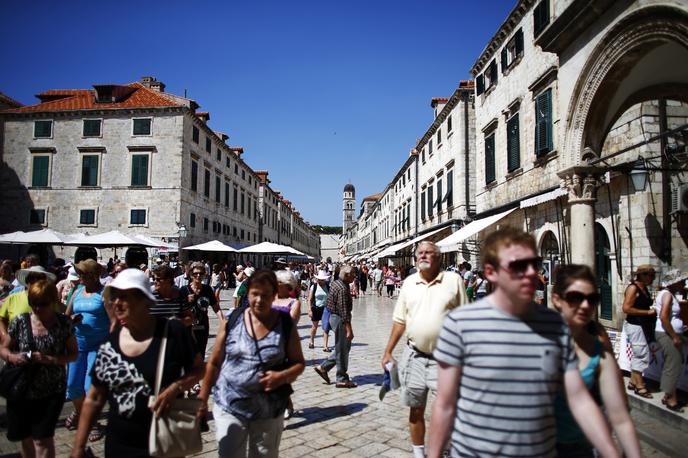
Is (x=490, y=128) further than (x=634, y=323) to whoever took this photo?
Yes

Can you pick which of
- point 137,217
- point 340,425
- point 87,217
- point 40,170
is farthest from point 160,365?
point 40,170

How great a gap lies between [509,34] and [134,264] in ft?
45.9

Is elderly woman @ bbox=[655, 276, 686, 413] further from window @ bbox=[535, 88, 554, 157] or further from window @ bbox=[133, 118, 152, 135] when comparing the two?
window @ bbox=[133, 118, 152, 135]

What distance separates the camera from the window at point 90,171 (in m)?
27.6

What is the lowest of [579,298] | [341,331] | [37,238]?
[341,331]

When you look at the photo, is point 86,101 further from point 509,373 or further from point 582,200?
point 509,373

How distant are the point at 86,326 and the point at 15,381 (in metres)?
1.45

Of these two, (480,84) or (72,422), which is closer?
(72,422)

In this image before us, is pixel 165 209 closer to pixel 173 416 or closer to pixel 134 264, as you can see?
pixel 134 264

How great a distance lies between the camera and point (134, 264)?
9.12 m

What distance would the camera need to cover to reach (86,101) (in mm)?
28906

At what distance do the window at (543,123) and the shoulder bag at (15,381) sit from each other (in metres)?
12.4

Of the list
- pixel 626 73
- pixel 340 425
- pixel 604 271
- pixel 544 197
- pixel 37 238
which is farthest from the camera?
pixel 37 238

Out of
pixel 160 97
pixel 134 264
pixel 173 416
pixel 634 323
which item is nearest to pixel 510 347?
pixel 173 416
